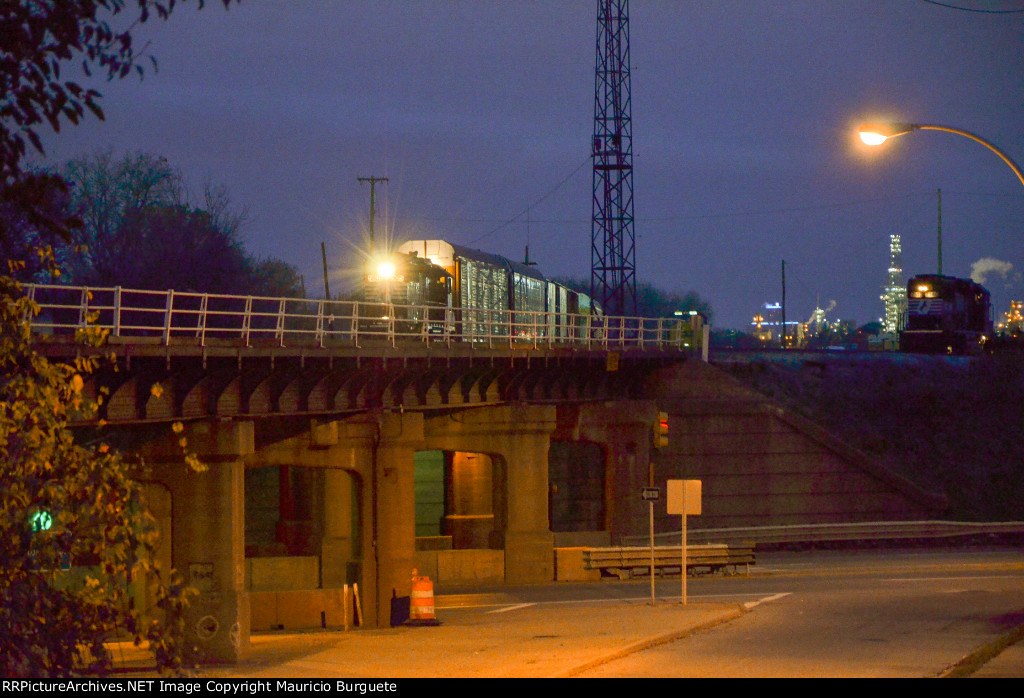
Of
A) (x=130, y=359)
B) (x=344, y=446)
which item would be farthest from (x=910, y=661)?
(x=344, y=446)

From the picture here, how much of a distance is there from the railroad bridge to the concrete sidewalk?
245 centimetres

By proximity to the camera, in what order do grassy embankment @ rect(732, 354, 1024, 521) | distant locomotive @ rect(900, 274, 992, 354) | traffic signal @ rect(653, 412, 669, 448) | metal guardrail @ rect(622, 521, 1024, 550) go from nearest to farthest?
traffic signal @ rect(653, 412, 669, 448) < metal guardrail @ rect(622, 521, 1024, 550) < grassy embankment @ rect(732, 354, 1024, 521) < distant locomotive @ rect(900, 274, 992, 354)

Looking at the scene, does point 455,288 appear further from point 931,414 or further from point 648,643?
point 931,414

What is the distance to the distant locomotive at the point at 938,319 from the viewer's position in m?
65.3

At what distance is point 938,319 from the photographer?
216 ft

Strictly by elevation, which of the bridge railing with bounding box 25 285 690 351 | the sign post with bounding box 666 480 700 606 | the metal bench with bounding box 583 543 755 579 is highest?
the bridge railing with bounding box 25 285 690 351

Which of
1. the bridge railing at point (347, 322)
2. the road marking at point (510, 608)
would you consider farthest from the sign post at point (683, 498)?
the bridge railing at point (347, 322)

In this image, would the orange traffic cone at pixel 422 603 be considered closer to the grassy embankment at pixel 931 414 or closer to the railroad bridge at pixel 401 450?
the railroad bridge at pixel 401 450

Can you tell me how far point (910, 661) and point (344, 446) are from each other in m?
19.0

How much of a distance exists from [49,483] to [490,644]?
13.7 m

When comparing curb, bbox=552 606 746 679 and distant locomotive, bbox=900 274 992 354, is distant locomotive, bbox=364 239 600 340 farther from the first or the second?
distant locomotive, bbox=900 274 992 354

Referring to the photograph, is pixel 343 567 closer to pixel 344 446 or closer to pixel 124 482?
pixel 344 446

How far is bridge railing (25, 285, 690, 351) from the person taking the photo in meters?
21.7

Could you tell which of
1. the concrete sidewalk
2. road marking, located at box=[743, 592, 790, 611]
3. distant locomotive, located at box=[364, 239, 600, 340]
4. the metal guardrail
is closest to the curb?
the concrete sidewalk
